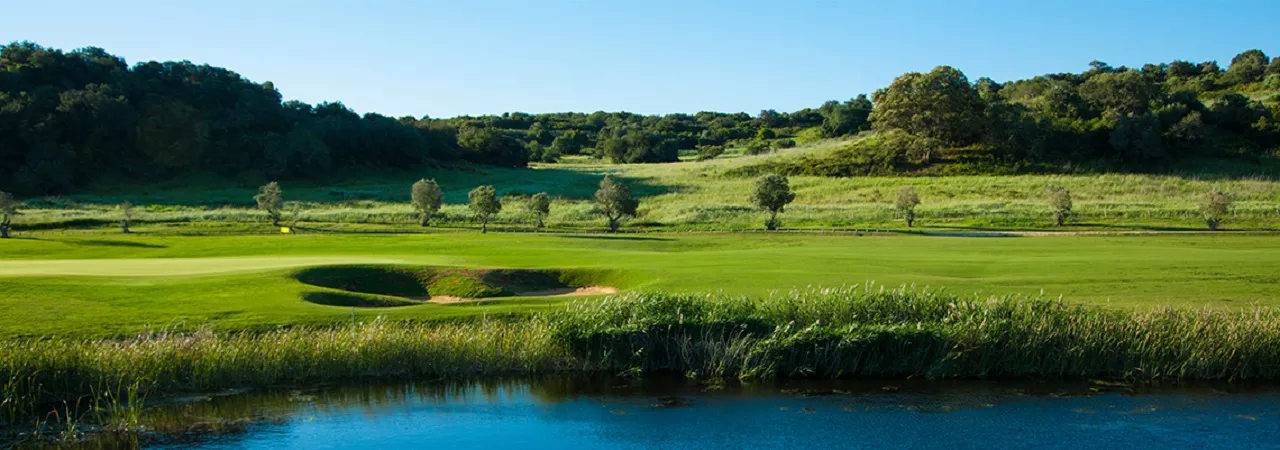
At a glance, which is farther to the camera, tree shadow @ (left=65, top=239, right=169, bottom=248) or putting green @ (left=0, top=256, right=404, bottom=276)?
tree shadow @ (left=65, top=239, right=169, bottom=248)

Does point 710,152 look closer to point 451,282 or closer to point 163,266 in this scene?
point 163,266

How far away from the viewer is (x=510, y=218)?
62250mm

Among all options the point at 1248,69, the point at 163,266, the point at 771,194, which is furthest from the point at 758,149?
the point at 163,266

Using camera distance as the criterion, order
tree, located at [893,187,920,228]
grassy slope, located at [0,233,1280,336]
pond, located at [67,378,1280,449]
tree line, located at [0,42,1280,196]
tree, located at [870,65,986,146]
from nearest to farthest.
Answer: pond, located at [67,378,1280,449]
grassy slope, located at [0,233,1280,336]
tree, located at [893,187,920,228]
tree line, located at [0,42,1280,196]
tree, located at [870,65,986,146]

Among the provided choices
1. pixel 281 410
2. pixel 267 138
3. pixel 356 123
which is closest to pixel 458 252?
pixel 281 410

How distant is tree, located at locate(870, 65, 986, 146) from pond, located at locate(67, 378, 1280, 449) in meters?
79.0

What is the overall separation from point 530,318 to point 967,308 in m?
8.92

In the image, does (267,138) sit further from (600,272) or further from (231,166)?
(600,272)

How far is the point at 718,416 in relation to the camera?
15.8 meters

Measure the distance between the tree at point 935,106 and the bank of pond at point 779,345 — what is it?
76.8 m

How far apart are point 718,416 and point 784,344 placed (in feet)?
9.79

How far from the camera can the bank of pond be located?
1772cm

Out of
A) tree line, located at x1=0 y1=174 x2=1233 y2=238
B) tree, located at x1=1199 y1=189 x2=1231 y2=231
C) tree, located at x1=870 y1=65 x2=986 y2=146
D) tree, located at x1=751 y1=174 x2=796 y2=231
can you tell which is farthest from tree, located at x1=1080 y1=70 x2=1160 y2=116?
tree, located at x1=751 y1=174 x2=796 y2=231

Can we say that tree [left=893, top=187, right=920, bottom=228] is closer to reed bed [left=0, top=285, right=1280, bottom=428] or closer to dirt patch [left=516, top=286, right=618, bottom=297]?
dirt patch [left=516, top=286, right=618, bottom=297]
